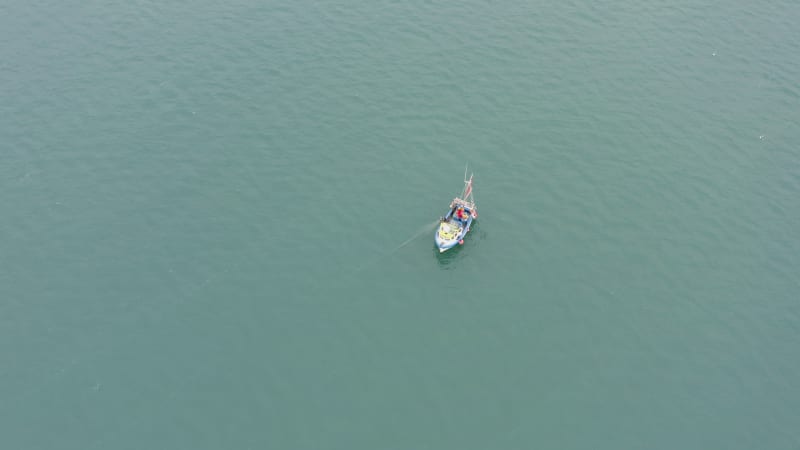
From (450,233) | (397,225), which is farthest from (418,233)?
(450,233)

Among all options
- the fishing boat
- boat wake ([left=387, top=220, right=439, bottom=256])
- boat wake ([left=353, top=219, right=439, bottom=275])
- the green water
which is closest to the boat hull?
the fishing boat

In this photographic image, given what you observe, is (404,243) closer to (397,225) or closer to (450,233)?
(397,225)

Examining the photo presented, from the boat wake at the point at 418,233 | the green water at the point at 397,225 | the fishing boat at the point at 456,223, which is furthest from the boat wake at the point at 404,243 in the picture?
the fishing boat at the point at 456,223

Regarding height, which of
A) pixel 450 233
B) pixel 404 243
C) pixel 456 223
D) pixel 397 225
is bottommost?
pixel 404 243

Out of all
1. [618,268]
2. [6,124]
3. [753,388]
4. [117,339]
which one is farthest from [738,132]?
[6,124]

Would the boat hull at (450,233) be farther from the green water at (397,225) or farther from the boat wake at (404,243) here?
the green water at (397,225)
